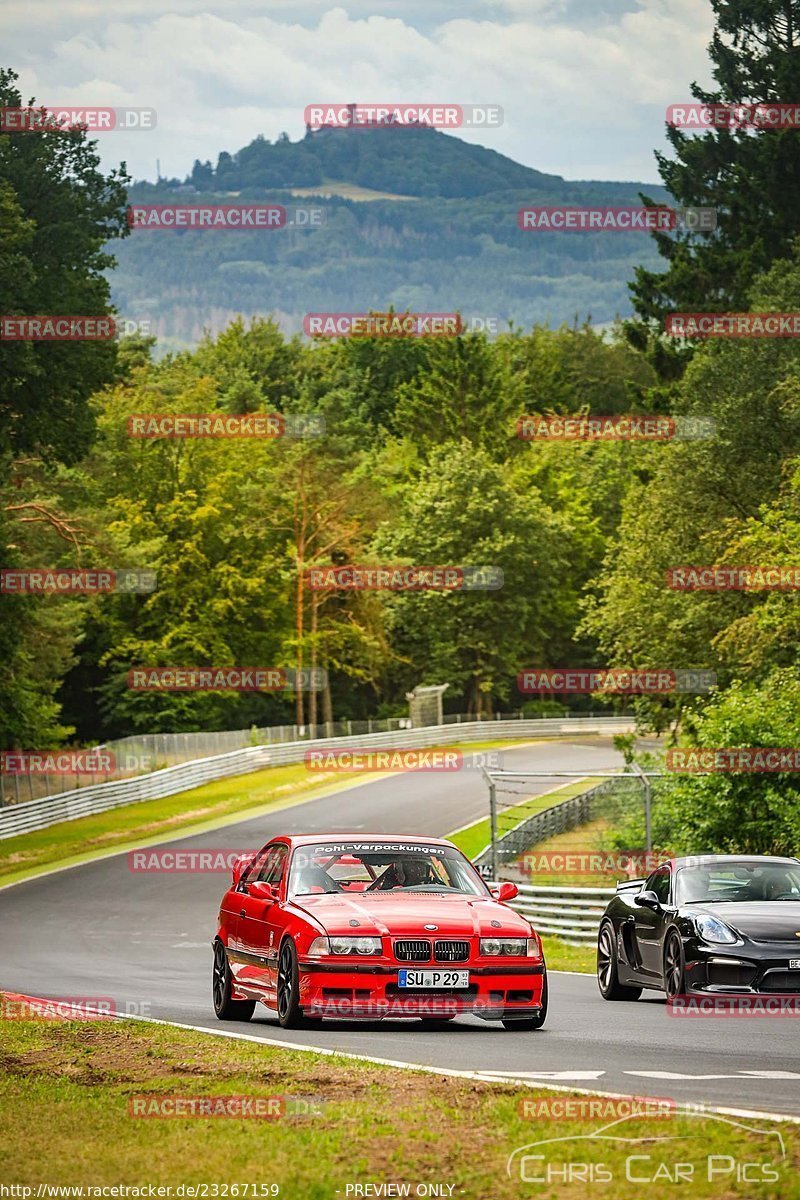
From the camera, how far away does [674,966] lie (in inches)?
627

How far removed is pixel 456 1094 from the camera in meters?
9.52

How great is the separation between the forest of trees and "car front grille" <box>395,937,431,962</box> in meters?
17.2

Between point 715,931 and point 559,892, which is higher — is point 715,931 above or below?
above

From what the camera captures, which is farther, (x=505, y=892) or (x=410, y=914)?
(x=505, y=892)

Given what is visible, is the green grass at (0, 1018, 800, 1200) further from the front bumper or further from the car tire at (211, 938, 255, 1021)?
the car tire at (211, 938, 255, 1021)

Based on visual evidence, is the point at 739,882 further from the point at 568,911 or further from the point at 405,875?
the point at 568,911

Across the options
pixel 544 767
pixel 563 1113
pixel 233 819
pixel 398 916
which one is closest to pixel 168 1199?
pixel 563 1113

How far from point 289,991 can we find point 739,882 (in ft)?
16.0

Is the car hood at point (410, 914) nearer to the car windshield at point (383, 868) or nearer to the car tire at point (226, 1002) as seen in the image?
the car windshield at point (383, 868)

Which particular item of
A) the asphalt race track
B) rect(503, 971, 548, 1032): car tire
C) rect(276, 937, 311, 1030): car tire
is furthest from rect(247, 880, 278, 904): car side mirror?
rect(503, 971, 548, 1032): car tire

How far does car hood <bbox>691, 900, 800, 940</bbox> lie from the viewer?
15.3 m

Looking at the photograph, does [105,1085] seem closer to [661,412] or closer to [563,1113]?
[563,1113]

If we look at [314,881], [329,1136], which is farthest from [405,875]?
[329,1136]

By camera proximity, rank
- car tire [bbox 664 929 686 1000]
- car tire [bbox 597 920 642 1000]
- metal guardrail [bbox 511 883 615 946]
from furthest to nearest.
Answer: metal guardrail [bbox 511 883 615 946], car tire [bbox 597 920 642 1000], car tire [bbox 664 929 686 1000]
